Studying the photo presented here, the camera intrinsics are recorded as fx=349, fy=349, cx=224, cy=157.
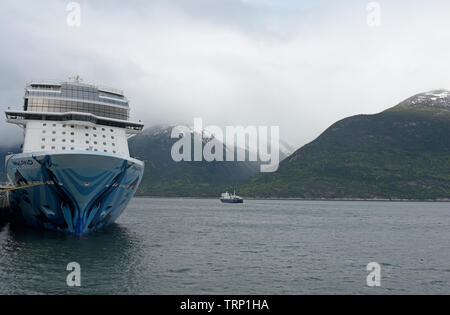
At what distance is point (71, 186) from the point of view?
33.2 metres

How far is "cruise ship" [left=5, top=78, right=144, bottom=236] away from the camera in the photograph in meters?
33.2

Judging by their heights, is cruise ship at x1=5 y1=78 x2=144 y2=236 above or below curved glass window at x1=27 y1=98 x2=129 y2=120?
below

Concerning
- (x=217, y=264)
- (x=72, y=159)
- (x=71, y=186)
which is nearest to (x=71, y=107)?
(x=72, y=159)

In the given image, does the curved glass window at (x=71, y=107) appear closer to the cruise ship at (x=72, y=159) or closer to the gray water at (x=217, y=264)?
the cruise ship at (x=72, y=159)

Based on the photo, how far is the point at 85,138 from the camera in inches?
1608

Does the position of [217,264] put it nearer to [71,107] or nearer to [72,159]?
[72,159]

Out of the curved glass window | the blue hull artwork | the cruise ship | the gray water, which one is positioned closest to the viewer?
the gray water

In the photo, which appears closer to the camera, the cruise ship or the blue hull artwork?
the blue hull artwork

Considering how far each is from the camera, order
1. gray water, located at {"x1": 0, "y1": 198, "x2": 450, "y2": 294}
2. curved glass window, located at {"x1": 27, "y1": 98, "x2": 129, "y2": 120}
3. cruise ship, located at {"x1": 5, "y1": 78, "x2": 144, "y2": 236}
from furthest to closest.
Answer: curved glass window, located at {"x1": 27, "y1": 98, "x2": 129, "y2": 120}
cruise ship, located at {"x1": 5, "y1": 78, "x2": 144, "y2": 236}
gray water, located at {"x1": 0, "y1": 198, "x2": 450, "y2": 294}

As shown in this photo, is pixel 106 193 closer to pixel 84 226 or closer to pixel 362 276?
pixel 84 226

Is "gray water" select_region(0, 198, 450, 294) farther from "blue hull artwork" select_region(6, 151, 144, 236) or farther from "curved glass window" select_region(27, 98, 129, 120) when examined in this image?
"curved glass window" select_region(27, 98, 129, 120)

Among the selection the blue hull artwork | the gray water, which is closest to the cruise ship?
the blue hull artwork

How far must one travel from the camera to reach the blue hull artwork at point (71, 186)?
32725mm
